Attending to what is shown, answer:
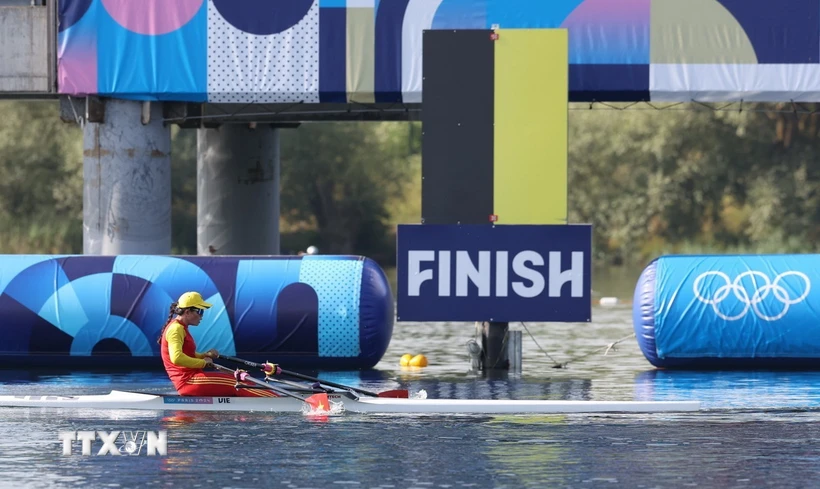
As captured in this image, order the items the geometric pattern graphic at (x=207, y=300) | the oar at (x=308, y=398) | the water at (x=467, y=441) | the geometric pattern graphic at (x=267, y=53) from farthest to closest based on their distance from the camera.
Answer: the geometric pattern graphic at (x=267, y=53) < the geometric pattern graphic at (x=207, y=300) < the oar at (x=308, y=398) < the water at (x=467, y=441)

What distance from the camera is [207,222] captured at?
34781 mm

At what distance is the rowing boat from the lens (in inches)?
670

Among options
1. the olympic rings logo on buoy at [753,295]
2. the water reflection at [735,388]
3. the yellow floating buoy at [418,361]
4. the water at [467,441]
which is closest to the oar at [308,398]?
the water at [467,441]

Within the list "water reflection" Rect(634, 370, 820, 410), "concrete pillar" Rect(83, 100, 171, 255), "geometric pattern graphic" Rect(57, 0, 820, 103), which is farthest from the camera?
"concrete pillar" Rect(83, 100, 171, 255)

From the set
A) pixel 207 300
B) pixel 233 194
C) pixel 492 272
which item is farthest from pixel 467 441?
pixel 233 194

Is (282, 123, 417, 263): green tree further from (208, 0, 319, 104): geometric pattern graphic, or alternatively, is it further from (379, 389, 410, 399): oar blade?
(379, 389, 410, 399): oar blade

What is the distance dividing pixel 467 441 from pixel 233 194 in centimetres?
2071

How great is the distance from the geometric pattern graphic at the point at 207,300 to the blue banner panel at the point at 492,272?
0.98 m

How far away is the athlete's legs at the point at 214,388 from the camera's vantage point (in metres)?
17.3

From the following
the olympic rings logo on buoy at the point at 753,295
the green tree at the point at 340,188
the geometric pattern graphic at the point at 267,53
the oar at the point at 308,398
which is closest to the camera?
the oar at the point at 308,398

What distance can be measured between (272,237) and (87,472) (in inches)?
882

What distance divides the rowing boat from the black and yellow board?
14.1 ft

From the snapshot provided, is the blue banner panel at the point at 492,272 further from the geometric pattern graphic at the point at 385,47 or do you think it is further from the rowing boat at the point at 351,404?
the geometric pattern graphic at the point at 385,47

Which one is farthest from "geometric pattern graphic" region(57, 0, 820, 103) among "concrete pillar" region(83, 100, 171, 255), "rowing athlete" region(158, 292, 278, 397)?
"rowing athlete" region(158, 292, 278, 397)
